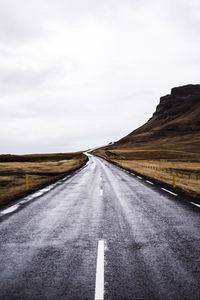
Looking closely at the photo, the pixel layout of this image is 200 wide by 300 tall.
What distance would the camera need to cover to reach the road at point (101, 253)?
568 cm

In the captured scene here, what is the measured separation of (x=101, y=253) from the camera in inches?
305

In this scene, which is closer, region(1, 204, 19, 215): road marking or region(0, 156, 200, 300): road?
region(0, 156, 200, 300): road

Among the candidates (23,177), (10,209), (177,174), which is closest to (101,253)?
(10,209)

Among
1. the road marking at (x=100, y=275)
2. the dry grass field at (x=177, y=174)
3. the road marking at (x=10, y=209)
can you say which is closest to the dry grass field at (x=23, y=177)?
the road marking at (x=10, y=209)

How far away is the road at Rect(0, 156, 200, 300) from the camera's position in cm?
568

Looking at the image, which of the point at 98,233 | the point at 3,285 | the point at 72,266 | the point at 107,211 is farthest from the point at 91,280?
the point at 107,211

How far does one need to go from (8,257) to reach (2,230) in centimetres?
291

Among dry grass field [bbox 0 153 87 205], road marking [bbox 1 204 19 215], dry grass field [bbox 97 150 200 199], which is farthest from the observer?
dry grass field [bbox 97 150 200 199]

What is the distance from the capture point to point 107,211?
1348 cm

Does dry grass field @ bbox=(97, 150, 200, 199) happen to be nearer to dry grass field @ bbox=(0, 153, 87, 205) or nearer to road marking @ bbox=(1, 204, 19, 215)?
road marking @ bbox=(1, 204, 19, 215)

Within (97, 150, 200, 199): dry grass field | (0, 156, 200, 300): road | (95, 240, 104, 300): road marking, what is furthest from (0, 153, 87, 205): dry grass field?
(95, 240, 104, 300): road marking

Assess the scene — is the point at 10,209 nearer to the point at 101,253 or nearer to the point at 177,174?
the point at 101,253

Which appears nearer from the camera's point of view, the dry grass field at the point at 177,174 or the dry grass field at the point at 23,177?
the dry grass field at the point at 23,177

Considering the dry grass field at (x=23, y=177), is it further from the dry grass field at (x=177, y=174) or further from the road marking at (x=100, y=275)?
the road marking at (x=100, y=275)
